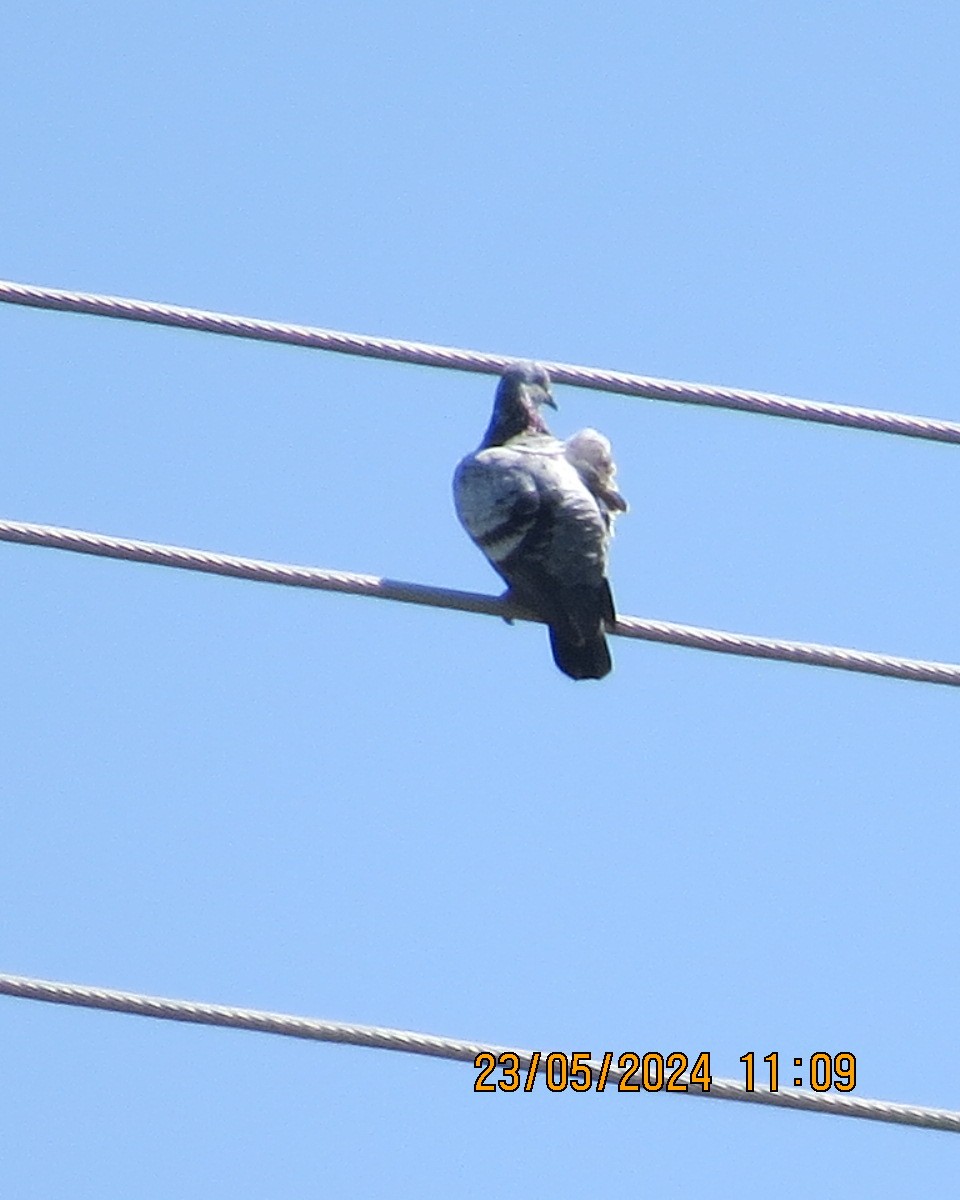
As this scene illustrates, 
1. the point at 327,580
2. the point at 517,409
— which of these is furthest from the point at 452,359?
the point at 517,409

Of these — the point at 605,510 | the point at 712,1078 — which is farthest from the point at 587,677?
the point at 712,1078

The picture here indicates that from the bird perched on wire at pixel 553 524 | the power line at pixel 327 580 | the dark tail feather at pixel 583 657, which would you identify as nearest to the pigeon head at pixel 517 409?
the bird perched on wire at pixel 553 524

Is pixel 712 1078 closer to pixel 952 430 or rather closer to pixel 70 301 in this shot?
pixel 952 430

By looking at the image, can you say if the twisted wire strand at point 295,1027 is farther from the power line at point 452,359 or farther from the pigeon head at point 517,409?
the pigeon head at point 517,409

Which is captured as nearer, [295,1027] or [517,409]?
[295,1027]

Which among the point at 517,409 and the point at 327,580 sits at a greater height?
the point at 517,409

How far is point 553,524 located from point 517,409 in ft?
3.21

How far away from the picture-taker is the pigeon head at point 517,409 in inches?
368

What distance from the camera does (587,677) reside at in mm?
8461

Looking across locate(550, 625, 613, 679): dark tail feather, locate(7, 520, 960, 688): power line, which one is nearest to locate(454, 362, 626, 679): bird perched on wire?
locate(550, 625, 613, 679): dark tail feather

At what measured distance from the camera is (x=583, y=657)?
8.44 m

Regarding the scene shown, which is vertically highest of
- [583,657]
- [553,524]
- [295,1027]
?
[553,524]

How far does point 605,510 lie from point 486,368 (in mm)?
1797

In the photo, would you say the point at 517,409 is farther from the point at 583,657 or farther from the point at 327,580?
the point at 327,580
